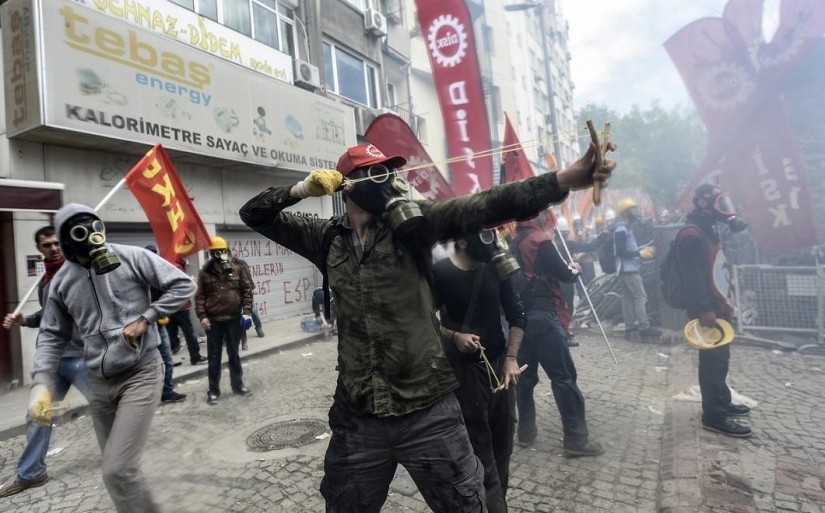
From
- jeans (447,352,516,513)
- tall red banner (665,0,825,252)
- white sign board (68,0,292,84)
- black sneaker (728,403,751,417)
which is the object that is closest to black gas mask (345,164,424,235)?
jeans (447,352,516,513)

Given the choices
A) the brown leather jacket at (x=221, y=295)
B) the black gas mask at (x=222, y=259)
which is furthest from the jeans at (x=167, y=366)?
the black gas mask at (x=222, y=259)

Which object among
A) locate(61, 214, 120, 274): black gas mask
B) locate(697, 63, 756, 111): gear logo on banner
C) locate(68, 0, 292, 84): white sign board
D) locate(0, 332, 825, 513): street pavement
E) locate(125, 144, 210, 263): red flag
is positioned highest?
locate(68, 0, 292, 84): white sign board

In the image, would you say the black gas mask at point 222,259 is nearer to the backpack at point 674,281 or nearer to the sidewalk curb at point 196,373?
the sidewalk curb at point 196,373

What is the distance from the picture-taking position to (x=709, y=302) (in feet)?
13.6

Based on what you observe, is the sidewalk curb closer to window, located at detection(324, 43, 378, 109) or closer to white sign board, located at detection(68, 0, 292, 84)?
white sign board, located at detection(68, 0, 292, 84)

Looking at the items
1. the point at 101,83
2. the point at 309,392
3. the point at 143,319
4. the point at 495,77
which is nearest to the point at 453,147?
the point at 309,392

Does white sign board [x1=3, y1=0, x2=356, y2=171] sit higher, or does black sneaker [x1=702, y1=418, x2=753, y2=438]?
white sign board [x1=3, y1=0, x2=356, y2=171]

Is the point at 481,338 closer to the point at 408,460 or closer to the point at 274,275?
the point at 408,460

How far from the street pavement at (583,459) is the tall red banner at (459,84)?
311 centimetres

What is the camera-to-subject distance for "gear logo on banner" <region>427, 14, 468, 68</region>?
664cm

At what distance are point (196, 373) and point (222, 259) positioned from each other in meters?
2.45

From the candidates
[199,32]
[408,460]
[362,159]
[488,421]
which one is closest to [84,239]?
[362,159]

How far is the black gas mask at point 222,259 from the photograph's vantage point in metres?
6.14

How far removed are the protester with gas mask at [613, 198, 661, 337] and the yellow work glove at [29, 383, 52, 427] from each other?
26.3 feet
